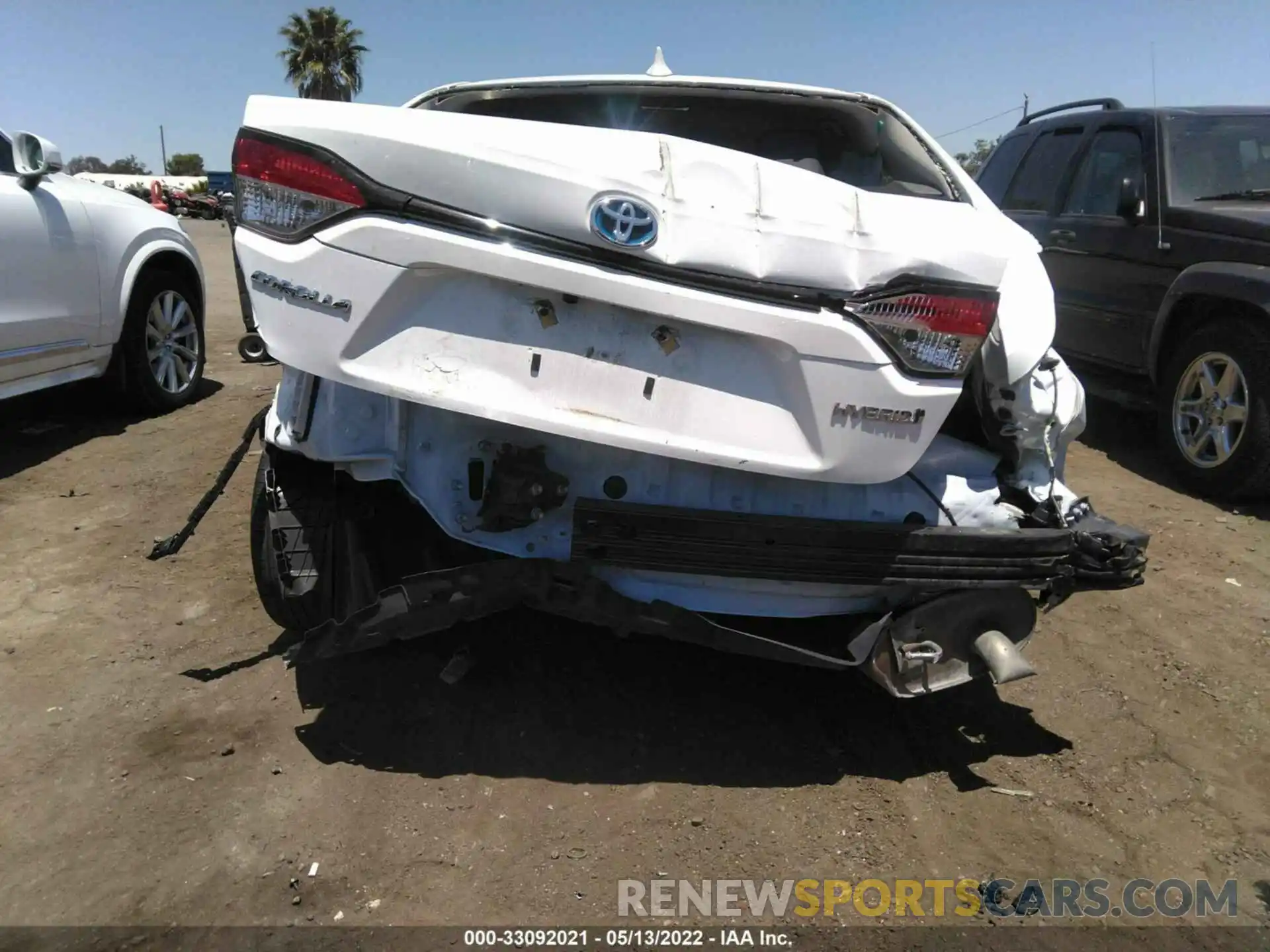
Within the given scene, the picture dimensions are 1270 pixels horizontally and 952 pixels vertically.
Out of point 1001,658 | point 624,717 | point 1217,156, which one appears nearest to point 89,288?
point 624,717

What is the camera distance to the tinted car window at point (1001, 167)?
23.5 ft

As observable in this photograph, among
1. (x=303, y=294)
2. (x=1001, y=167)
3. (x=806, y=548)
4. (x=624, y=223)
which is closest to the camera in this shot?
(x=624, y=223)

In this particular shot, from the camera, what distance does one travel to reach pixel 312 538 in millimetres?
2713

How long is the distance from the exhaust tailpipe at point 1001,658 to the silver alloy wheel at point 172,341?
512 cm

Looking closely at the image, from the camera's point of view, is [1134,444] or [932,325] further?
[1134,444]

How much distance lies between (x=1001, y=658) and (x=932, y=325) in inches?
34.8

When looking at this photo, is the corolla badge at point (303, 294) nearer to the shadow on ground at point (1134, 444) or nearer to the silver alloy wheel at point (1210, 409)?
the shadow on ground at point (1134, 444)

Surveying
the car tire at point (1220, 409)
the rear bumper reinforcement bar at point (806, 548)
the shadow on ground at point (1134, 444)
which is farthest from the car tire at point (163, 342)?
the car tire at point (1220, 409)

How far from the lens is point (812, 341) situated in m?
2.11

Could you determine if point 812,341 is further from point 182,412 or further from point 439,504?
point 182,412

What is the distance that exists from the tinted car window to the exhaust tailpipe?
544 cm

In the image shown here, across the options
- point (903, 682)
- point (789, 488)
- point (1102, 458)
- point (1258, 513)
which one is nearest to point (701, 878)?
point (903, 682)

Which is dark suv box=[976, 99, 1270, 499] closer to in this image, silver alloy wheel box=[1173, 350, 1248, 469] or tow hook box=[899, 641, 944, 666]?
silver alloy wheel box=[1173, 350, 1248, 469]

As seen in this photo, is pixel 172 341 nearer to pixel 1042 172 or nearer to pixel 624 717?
pixel 624 717
